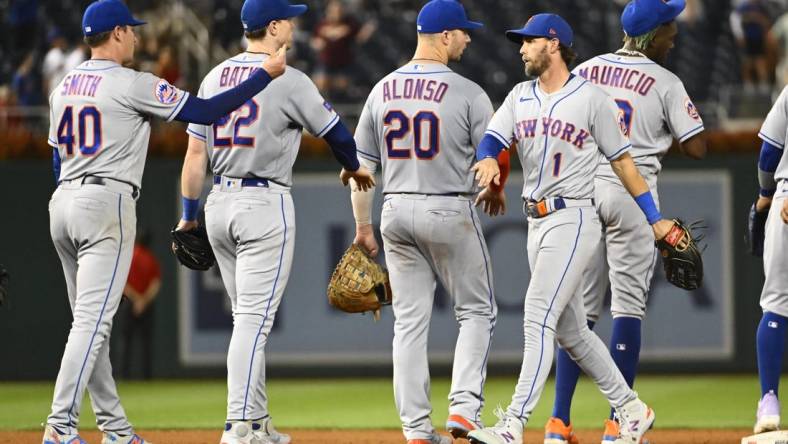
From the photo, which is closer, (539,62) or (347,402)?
(539,62)

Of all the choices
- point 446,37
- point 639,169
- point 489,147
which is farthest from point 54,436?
point 639,169

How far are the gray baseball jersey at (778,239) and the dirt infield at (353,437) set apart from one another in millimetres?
895

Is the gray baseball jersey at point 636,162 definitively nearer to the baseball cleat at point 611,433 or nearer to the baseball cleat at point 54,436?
the baseball cleat at point 611,433

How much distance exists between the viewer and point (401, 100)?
6500mm

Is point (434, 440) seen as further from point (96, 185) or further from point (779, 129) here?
point (779, 129)

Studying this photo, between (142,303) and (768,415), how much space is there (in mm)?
7191

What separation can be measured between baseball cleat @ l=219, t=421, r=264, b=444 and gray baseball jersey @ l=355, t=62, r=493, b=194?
4.52 ft

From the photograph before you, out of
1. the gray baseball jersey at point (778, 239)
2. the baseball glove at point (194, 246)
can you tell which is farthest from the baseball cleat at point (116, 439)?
the gray baseball jersey at point (778, 239)

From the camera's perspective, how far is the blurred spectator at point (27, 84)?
14.0m

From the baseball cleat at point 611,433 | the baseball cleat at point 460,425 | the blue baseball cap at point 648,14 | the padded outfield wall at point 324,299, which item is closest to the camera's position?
the baseball cleat at point 460,425

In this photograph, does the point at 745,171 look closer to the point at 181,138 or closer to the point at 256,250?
the point at 181,138

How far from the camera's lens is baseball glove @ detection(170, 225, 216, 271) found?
22.8 ft

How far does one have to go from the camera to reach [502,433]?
5.89 meters

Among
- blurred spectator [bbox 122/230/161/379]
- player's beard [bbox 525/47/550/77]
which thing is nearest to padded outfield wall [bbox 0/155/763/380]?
blurred spectator [bbox 122/230/161/379]
